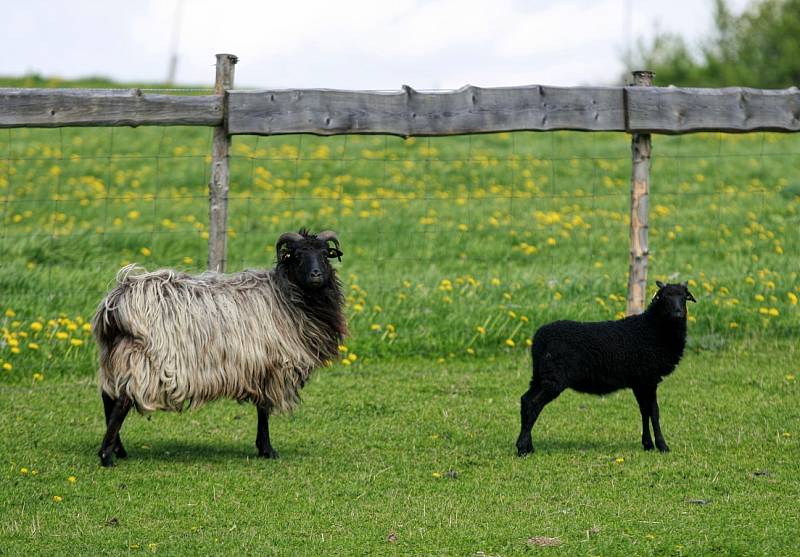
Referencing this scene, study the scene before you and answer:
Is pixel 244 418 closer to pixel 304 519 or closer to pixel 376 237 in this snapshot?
pixel 304 519

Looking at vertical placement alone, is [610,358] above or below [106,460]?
above

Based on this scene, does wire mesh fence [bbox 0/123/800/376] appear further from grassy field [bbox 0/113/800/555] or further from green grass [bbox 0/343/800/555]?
green grass [bbox 0/343/800/555]

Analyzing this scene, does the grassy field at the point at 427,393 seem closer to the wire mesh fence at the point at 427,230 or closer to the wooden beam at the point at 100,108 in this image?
the wire mesh fence at the point at 427,230

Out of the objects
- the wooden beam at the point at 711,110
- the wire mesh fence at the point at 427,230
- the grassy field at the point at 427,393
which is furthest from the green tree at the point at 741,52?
the wooden beam at the point at 711,110

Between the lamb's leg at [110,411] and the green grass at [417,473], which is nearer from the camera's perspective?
the green grass at [417,473]

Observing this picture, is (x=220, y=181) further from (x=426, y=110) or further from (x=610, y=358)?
(x=610, y=358)

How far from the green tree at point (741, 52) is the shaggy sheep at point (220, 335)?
42108mm

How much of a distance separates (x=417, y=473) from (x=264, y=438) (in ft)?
3.93

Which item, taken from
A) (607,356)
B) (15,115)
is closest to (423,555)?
(607,356)

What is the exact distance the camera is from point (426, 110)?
1031 centimetres

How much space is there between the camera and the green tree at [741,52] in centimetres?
4809

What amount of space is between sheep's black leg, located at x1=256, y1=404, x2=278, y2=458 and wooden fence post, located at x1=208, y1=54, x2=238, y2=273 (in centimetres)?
217

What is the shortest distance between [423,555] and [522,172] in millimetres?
15313

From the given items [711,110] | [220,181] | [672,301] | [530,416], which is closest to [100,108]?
[220,181]
